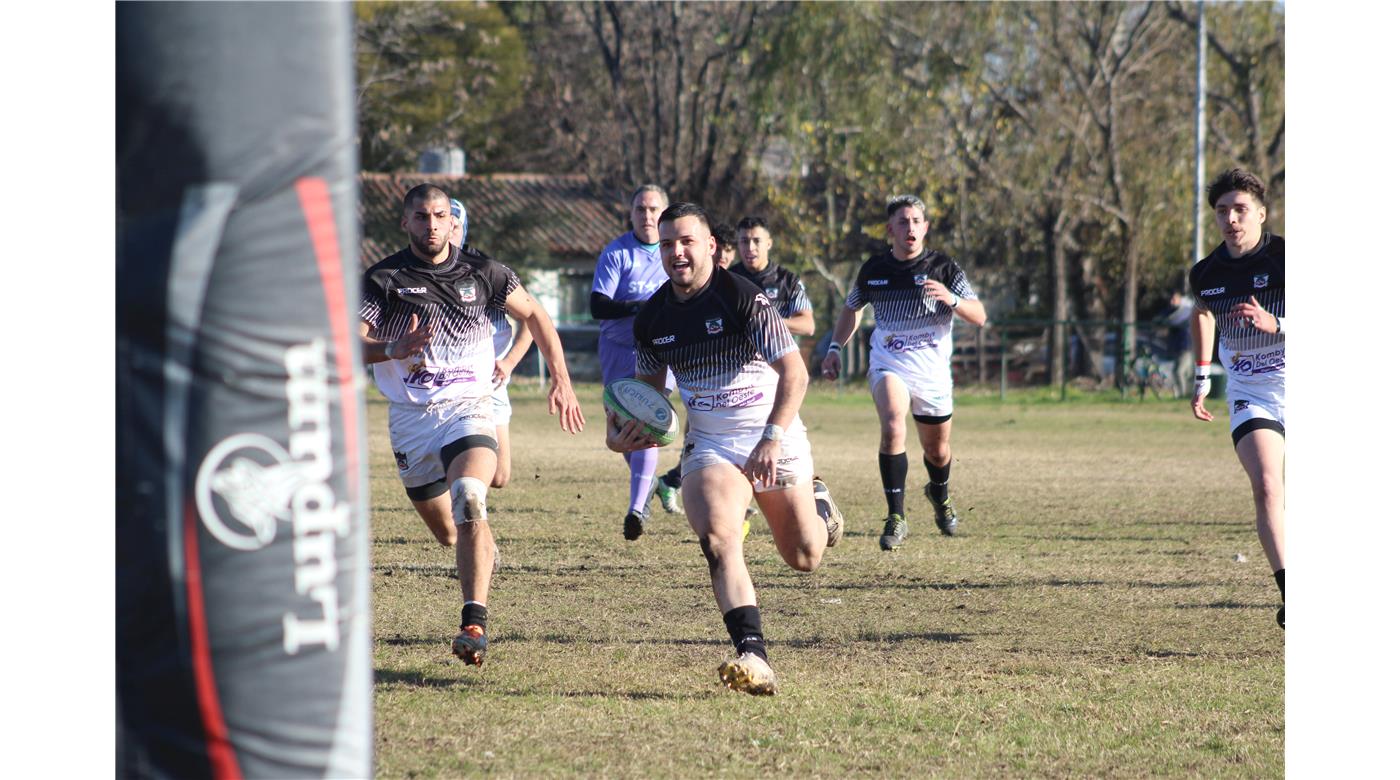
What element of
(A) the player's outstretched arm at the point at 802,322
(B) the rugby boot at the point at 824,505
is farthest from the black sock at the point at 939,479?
(B) the rugby boot at the point at 824,505

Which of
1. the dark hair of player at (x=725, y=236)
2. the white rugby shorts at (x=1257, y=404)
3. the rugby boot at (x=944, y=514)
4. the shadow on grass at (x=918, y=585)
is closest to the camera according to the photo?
the white rugby shorts at (x=1257, y=404)

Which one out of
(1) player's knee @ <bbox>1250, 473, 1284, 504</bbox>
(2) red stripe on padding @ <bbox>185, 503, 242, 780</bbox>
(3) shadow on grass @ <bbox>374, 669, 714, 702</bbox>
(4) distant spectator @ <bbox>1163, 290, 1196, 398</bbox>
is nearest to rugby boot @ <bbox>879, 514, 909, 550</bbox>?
(1) player's knee @ <bbox>1250, 473, 1284, 504</bbox>

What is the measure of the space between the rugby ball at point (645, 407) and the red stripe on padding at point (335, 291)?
3.27 metres

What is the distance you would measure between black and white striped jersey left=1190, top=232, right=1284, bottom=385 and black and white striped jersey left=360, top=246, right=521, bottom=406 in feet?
11.4

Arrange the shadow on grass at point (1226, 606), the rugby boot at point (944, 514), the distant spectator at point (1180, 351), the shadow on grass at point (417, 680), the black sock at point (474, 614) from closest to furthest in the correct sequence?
the shadow on grass at point (417, 680) → the black sock at point (474, 614) → the shadow on grass at point (1226, 606) → the rugby boot at point (944, 514) → the distant spectator at point (1180, 351)

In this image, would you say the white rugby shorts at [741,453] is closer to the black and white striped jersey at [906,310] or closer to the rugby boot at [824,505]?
the rugby boot at [824,505]

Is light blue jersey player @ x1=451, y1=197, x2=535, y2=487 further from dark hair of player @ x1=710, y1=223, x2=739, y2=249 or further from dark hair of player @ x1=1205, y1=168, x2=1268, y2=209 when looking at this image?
dark hair of player @ x1=1205, y1=168, x2=1268, y2=209

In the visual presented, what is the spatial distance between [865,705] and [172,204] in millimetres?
3696

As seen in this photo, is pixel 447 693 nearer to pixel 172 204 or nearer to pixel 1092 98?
pixel 172 204

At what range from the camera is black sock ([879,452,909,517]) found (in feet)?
35.1

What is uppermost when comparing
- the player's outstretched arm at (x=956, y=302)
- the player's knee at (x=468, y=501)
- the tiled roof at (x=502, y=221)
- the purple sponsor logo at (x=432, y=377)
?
the tiled roof at (x=502, y=221)

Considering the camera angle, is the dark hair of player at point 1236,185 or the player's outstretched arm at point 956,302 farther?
the player's outstretched arm at point 956,302

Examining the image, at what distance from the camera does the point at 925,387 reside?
1089cm

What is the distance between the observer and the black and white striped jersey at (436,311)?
7508 mm
